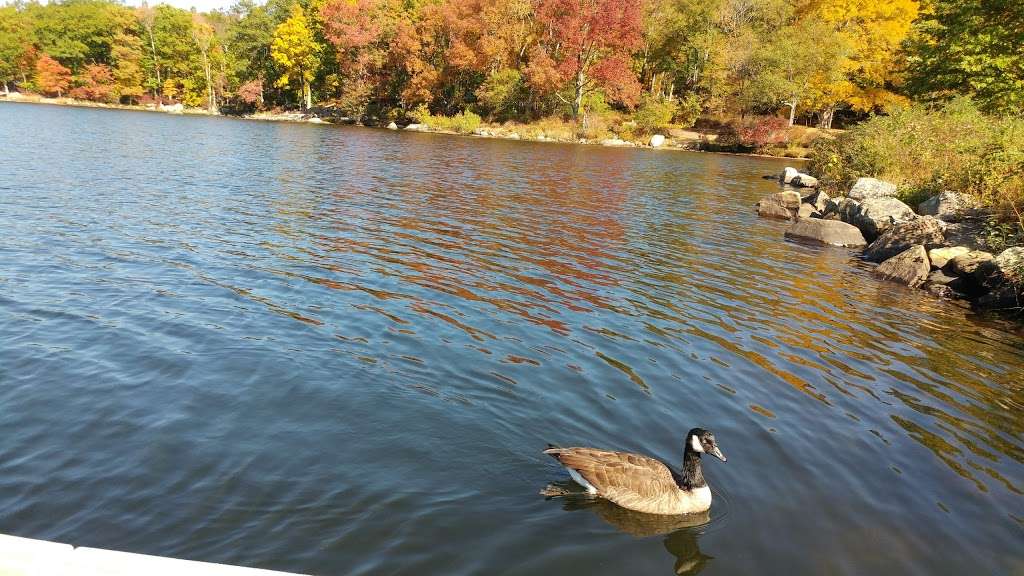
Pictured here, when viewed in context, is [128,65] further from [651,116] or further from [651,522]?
[651,522]

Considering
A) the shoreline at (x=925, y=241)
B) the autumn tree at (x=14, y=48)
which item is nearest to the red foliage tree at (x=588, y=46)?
the shoreline at (x=925, y=241)

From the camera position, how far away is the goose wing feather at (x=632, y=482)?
624 centimetres

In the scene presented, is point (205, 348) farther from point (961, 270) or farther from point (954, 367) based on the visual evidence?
point (961, 270)

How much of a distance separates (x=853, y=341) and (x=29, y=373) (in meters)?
14.0

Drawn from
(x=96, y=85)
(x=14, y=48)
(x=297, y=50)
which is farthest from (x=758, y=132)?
(x=14, y=48)

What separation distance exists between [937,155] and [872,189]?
3837mm

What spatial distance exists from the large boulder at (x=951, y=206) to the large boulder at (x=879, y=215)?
682 mm

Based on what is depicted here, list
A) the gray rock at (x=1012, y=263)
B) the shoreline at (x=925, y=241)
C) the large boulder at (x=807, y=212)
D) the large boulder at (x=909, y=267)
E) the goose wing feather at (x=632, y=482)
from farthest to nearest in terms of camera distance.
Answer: the large boulder at (x=807, y=212)
the large boulder at (x=909, y=267)
the shoreline at (x=925, y=241)
the gray rock at (x=1012, y=263)
the goose wing feather at (x=632, y=482)

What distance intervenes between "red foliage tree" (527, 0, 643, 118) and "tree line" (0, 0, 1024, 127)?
17cm

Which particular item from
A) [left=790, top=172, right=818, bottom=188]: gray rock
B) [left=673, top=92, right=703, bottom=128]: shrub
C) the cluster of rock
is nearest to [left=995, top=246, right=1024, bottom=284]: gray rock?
the cluster of rock

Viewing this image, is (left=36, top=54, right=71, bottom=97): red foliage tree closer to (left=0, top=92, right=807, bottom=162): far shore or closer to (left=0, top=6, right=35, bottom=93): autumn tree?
(left=0, top=92, right=807, bottom=162): far shore

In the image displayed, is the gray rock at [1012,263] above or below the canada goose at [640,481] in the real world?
above

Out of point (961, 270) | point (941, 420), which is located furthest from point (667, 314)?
point (961, 270)

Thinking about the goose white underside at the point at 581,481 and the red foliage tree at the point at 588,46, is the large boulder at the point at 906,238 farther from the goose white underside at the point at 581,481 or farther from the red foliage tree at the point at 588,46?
the red foliage tree at the point at 588,46
